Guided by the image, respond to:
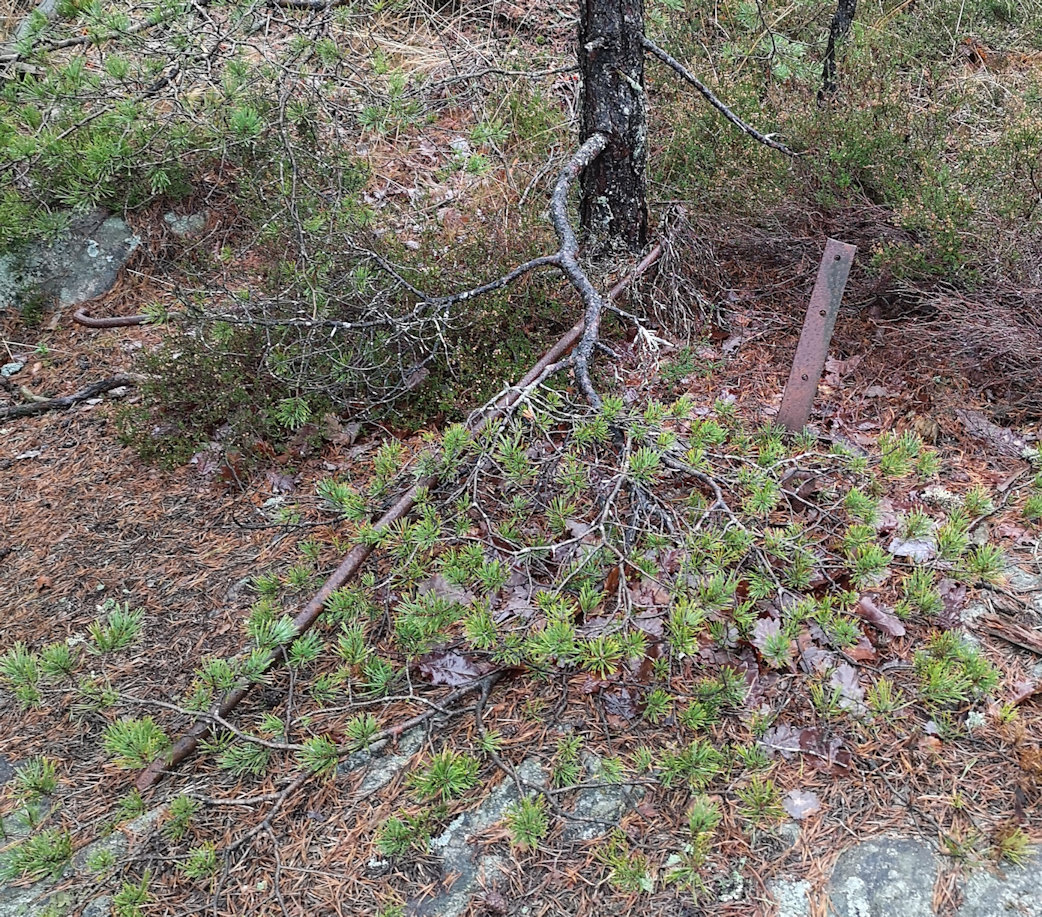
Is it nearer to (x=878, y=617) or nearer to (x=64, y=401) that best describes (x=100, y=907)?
(x=878, y=617)

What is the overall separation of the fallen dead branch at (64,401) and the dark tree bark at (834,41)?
435 cm

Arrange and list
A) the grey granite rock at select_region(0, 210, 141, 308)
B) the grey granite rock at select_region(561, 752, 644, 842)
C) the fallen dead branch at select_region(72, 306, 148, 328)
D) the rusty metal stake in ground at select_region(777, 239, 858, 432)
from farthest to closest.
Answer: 1. the grey granite rock at select_region(0, 210, 141, 308)
2. the fallen dead branch at select_region(72, 306, 148, 328)
3. the rusty metal stake in ground at select_region(777, 239, 858, 432)
4. the grey granite rock at select_region(561, 752, 644, 842)

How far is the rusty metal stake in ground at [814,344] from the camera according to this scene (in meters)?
2.82

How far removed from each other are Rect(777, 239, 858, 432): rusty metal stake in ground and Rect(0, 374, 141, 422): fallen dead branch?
3553 millimetres

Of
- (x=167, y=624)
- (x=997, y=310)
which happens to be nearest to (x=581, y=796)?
(x=167, y=624)

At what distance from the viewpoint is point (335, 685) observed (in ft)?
7.42

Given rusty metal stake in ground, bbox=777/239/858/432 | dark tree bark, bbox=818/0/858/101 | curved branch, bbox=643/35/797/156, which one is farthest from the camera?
dark tree bark, bbox=818/0/858/101

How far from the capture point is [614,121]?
11.8 feet

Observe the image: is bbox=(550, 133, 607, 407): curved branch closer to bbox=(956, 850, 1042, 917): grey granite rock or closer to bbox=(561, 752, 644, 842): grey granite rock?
bbox=(561, 752, 644, 842): grey granite rock

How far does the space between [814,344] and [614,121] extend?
5.08 feet

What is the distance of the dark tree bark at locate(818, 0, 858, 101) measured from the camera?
14.0ft

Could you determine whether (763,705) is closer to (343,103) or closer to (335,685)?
(335,685)

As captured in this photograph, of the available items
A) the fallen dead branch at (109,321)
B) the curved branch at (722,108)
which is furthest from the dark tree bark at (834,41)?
the fallen dead branch at (109,321)

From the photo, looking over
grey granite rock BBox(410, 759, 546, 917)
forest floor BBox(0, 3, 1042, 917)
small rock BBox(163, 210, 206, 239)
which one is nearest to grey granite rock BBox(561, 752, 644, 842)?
forest floor BBox(0, 3, 1042, 917)
